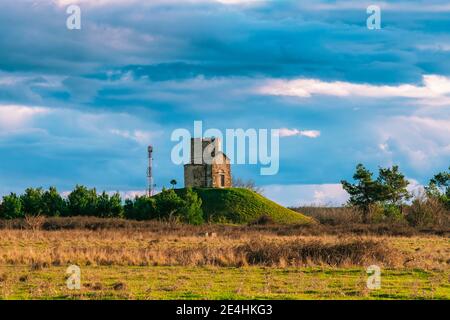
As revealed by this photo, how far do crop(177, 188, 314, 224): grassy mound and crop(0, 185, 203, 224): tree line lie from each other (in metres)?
11.3

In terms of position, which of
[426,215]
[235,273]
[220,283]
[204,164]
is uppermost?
[204,164]

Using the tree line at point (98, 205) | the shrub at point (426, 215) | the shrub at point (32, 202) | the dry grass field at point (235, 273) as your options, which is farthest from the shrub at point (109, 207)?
the dry grass field at point (235, 273)

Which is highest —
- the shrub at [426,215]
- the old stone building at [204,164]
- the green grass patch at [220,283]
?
the old stone building at [204,164]

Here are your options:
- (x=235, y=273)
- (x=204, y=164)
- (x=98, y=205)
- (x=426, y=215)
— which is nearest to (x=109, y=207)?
(x=98, y=205)

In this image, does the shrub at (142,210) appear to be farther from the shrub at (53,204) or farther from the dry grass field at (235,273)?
the dry grass field at (235,273)

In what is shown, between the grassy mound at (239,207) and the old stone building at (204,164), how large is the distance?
4.76 m

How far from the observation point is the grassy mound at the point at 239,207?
101 meters

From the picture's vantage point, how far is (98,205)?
9038 cm

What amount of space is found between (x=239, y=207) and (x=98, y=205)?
2304 centimetres

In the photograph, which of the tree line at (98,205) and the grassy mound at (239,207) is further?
the grassy mound at (239,207)

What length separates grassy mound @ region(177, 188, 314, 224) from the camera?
332 feet

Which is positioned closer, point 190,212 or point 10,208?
point 190,212

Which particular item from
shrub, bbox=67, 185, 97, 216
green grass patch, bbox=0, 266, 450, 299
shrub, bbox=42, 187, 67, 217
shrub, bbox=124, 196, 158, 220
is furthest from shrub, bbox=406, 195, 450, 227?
green grass patch, bbox=0, 266, 450, 299

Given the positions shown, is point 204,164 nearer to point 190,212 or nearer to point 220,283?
point 190,212
